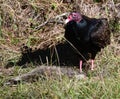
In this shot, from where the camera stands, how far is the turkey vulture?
5918 millimetres

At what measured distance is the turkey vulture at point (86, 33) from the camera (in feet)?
19.4

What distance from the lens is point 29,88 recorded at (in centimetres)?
498

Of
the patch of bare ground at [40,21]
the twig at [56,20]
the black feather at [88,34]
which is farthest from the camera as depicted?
the twig at [56,20]

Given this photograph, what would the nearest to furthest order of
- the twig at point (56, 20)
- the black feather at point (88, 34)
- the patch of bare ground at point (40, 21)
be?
the black feather at point (88, 34)
the patch of bare ground at point (40, 21)
the twig at point (56, 20)

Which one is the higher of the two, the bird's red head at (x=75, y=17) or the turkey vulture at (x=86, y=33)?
the bird's red head at (x=75, y=17)

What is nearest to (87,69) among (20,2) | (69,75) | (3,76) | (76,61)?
(76,61)

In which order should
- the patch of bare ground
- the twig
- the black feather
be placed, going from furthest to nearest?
the twig, the patch of bare ground, the black feather

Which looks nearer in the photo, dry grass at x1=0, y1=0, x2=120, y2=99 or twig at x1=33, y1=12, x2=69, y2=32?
dry grass at x1=0, y1=0, x2=120, y2=99

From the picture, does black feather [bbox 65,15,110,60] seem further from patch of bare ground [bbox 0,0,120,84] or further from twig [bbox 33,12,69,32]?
twig [bbox 33,12,69,32]

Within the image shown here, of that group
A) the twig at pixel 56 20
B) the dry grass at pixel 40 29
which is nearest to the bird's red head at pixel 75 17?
the dry grass at pixel 40 29

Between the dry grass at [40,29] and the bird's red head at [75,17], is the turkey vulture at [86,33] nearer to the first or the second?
the bird's red head at [75,17]

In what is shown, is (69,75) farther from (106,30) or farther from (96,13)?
(96,13)

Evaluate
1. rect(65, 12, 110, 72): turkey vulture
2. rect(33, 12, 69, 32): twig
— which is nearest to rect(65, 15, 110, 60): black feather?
rect(65, 12, 110, 72): turkey vulture

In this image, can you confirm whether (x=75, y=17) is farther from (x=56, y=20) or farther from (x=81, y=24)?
(x=56, y=20)
